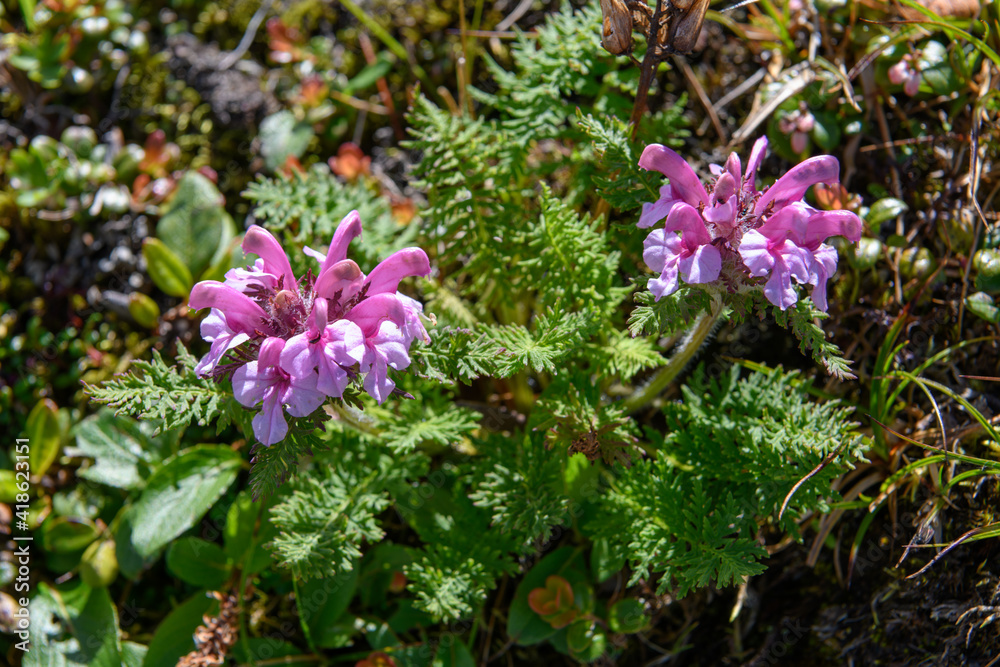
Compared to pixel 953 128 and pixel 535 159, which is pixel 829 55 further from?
pixel 535 159

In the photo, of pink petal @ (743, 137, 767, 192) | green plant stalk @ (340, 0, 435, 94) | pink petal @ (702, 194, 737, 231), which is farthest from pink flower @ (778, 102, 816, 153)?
green plant stalk @ (340, 0, 435, 94)

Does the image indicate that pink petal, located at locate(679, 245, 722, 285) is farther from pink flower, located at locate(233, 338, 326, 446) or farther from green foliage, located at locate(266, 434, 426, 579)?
green foliage, located at locate(266, 434, 426, 579)

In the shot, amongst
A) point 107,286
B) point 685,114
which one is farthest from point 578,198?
point 107,286

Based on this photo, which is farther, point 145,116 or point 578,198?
point 145,116

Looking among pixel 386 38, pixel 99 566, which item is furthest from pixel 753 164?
pixel 99 566

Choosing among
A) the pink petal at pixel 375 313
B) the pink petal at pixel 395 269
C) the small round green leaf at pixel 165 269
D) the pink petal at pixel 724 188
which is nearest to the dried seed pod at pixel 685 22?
the pink petal at pixel 724 188

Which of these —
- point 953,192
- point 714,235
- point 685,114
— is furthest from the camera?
point 685,114

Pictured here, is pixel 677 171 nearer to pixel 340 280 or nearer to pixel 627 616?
pixel 340 280
